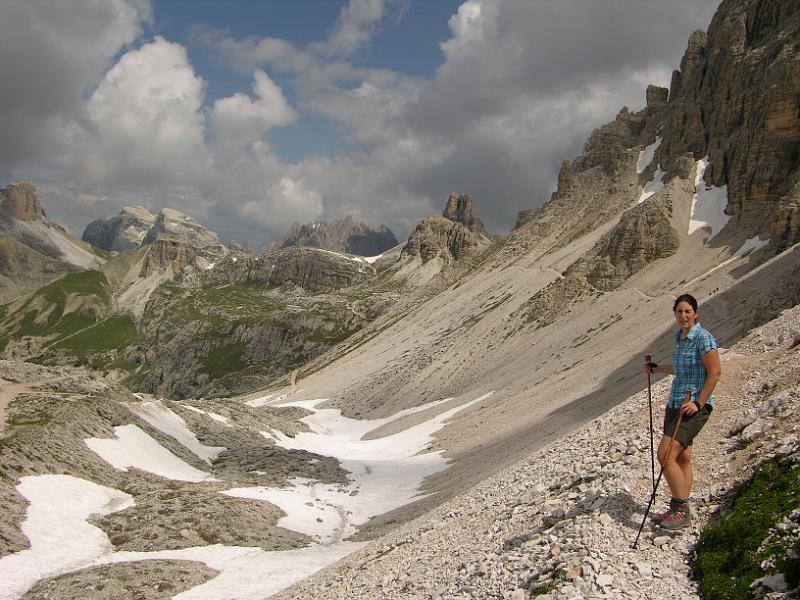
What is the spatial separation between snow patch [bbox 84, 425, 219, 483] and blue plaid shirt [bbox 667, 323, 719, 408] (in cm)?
3777

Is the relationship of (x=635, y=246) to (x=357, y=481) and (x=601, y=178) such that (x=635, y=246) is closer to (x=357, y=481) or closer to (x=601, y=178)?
(x=601, y=178)

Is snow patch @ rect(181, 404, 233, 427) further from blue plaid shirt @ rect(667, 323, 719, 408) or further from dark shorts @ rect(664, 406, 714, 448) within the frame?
dark shorts @ rect(664, 406, 714, 448)

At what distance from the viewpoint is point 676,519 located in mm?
11727

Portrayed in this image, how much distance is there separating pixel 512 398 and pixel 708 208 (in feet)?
174

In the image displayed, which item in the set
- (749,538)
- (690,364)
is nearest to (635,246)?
(690,364)

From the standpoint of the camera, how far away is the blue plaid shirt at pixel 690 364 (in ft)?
39.3

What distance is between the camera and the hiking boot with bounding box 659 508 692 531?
11703mm

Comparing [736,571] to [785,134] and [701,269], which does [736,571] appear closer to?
[701,269]

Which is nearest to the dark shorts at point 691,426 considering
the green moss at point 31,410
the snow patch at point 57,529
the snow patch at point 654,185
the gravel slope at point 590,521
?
the gravel slope at point 590,521

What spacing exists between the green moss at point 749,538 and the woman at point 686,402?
2.66 feet

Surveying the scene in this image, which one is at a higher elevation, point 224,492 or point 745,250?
point 745,250

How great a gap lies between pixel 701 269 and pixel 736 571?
258 ft

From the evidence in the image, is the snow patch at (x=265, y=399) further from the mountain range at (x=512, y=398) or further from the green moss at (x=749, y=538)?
the green moss at (x=749, y=538)

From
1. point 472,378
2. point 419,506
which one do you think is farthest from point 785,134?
point 419,506
